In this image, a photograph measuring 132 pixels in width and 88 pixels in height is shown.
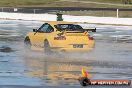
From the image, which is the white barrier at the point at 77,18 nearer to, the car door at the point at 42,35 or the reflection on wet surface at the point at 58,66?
the reflection on wet surface at the point at 58,66

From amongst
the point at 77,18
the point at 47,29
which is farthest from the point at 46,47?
the point at 77,18

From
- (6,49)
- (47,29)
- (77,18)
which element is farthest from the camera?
(77,18)

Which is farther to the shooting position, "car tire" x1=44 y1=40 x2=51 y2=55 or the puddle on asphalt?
the puddle on asphalt

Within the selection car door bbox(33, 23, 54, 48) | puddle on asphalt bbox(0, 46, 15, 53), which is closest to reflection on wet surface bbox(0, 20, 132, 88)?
puddle on asphalt bbox(0, 46, 15, 53)

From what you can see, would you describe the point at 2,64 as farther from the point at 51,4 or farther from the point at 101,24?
the point at 51,4

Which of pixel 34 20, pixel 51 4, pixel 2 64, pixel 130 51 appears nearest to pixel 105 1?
pixel 51 4

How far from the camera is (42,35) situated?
22.3 m

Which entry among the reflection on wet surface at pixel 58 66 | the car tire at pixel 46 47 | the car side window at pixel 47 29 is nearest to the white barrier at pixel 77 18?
the reflection on wet surface at pixel 58 66

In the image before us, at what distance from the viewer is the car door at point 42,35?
867 inches

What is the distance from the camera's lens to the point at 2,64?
17188mm

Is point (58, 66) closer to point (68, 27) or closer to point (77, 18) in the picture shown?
point (68, 27)

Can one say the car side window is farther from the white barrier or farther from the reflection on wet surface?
the white barrier

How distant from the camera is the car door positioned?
72.2 feet

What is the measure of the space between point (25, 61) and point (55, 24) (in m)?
4.49
